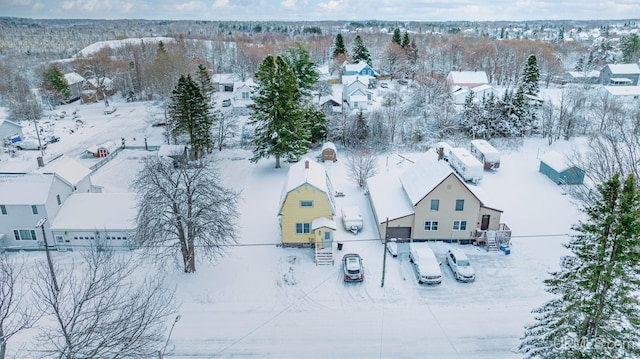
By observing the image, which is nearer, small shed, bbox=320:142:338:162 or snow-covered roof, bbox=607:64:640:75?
small shed, bbox=320:142:338:162

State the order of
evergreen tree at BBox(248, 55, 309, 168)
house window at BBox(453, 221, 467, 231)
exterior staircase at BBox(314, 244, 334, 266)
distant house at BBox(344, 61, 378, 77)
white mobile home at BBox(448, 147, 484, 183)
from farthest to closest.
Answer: distant house at BBox(344, 61, 378, 77)
evergreen tree at BBox(248, 55, 309, 168)
white mobile home at BBox(448, 147, 484, 183)
house window at BBox(453, 221, 467, 231)
exterior staircase at BBox(314, 244, 334, 266)

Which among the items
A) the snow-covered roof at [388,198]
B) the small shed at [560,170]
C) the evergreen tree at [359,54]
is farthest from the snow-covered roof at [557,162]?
the evergreen tree at [359,54]

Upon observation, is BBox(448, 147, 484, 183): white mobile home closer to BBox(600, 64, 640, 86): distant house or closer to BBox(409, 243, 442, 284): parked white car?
BBox(409, 243, 442, 284): parked white car

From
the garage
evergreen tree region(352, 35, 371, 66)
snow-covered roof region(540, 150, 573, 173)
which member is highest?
evergreen tree region(352, 35, 371, 66)

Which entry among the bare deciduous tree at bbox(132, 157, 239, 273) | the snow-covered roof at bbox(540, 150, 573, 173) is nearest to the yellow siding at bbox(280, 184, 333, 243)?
the bare deciduous tree at bbox(132, 157, 239, 273)

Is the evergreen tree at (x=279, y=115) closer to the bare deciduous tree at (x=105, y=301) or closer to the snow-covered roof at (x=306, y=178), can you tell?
the snow-covered roof at (x=306, y=178)
